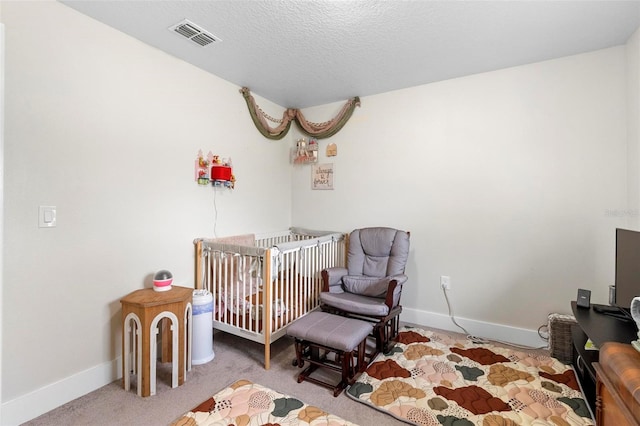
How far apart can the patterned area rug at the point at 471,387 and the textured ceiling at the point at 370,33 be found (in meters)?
2.42

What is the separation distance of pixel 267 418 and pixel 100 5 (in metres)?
2.68

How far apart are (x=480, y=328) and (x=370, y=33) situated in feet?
8.93

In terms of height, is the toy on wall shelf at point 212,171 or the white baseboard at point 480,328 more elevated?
the toy on wall shelf at point 212,171

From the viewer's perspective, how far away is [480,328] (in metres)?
2.75

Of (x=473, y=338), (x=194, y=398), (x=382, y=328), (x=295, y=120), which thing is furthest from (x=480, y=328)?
(x=295, y=120)

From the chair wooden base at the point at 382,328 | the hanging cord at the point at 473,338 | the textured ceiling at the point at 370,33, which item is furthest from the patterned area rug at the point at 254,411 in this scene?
the textured ceiling at the point at 370,33

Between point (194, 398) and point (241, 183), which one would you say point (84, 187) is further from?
point (194, 398)

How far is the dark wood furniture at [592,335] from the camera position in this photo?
157 cm

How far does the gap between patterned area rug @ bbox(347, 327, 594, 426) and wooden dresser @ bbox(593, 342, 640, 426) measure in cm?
48

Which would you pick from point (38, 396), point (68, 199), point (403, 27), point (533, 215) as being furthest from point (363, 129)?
point (38, 396)

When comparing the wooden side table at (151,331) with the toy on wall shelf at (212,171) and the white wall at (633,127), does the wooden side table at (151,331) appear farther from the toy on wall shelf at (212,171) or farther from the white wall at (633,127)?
the white wall at (633,127)

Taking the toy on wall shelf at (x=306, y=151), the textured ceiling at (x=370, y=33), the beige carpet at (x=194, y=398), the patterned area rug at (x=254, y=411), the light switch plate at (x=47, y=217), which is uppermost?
the textured ceiling at (x=370, y=33)

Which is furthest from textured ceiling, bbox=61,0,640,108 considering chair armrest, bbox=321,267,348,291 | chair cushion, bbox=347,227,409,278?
chair armrest, bbox=321,267,348,291

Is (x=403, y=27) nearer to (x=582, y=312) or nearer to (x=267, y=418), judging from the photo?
(x=582, y=312)
